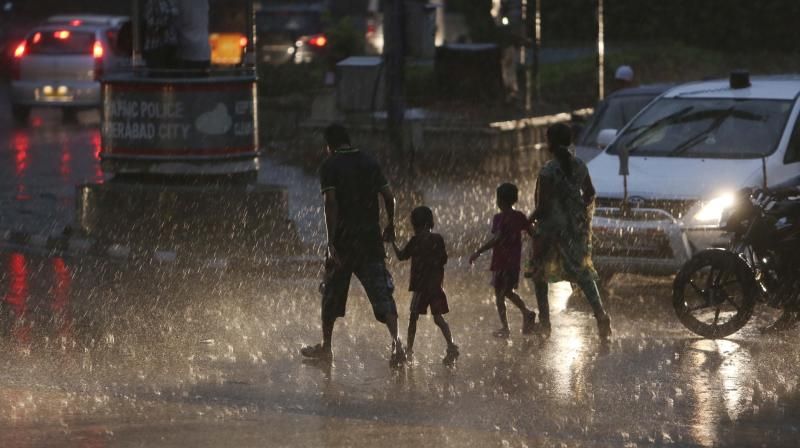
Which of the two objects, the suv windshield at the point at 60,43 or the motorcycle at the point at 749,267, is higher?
the suv windshield at the point at 60,43

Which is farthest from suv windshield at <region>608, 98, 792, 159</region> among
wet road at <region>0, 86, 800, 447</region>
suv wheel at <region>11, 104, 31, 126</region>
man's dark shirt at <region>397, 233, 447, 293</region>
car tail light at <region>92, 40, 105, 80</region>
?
suv wheel at <region>11, 104, 31, 126</region>

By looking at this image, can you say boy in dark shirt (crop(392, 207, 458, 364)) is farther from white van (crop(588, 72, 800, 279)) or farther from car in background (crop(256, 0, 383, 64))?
car in background (crop(256, 0, 383, 64))

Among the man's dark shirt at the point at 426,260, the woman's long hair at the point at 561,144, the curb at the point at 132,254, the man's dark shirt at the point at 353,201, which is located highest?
the woman's long hair at the point at 561,144

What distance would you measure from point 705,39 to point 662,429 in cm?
4273

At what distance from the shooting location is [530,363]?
33.8ft

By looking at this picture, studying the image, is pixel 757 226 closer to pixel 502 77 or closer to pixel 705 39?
pixel 502 77

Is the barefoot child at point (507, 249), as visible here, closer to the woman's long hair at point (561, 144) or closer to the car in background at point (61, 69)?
the woman's long hair at point (561, 144)

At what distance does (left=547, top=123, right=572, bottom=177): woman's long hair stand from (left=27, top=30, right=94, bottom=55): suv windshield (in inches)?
749

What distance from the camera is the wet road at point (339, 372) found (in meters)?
8.41

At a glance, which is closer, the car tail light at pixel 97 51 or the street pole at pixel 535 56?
the street pole at pixel 535 56

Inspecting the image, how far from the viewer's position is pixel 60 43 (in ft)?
96.1

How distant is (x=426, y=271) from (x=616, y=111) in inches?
283

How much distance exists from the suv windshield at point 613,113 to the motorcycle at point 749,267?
18.3ft

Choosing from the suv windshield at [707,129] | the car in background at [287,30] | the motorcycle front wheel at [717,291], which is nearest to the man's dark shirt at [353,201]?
the motorcycle front wheel at [717,291]
